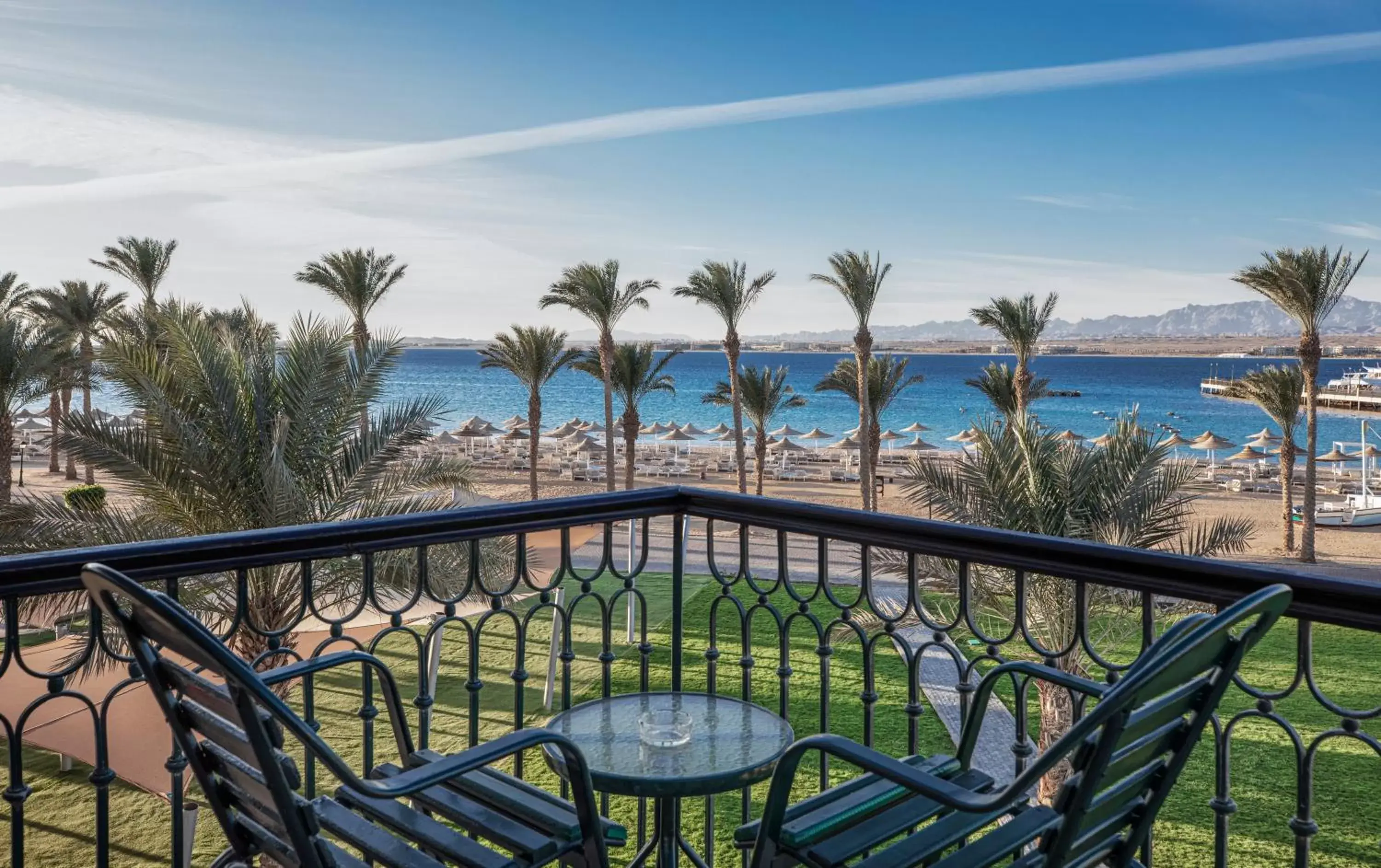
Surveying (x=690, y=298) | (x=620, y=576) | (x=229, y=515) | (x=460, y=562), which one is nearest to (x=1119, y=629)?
(x=460, y=562)

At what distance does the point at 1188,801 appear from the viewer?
10047mm

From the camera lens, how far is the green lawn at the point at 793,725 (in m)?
8.88

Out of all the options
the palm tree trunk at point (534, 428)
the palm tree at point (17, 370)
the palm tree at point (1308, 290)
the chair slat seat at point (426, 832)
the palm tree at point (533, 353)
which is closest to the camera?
the chair slat seat at point (426, 832)

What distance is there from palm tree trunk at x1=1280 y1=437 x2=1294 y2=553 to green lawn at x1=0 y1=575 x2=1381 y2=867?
8869 millimetres

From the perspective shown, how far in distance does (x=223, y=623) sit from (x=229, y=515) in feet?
5.19

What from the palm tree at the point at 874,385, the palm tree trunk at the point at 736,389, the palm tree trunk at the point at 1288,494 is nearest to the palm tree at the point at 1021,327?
the palm tree at the point at 874,385

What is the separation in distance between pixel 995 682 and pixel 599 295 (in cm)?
2544

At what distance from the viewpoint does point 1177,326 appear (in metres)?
186

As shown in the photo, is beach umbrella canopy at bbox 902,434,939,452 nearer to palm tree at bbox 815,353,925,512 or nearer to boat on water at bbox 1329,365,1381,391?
palm tree at bbox 815,353,925,512

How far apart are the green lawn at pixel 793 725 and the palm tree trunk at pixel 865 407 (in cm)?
872

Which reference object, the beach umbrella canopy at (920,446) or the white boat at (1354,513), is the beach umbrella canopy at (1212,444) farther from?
the beach umbrella canopy at (920,446)

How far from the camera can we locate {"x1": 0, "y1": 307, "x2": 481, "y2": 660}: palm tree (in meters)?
8.51

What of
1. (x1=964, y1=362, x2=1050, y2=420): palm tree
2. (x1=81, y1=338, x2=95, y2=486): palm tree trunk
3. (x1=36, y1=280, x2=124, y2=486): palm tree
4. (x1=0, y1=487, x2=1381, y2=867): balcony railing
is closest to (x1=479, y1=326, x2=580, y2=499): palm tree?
(x1=0, y1=487, x2=1381, y2=867): balcony railing

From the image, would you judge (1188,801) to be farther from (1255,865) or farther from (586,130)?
(586,130)
